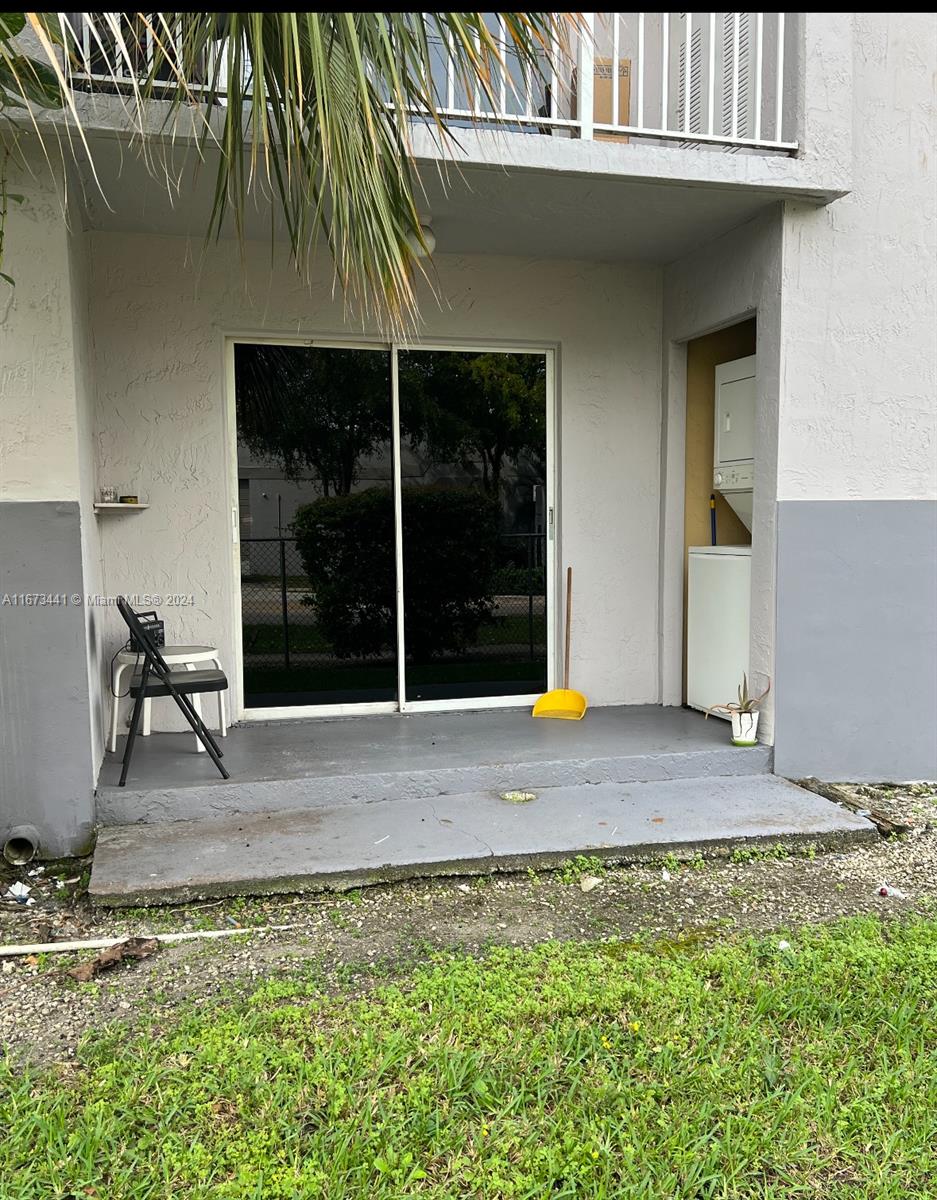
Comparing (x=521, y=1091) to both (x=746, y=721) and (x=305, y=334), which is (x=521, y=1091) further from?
(x=305, y=334)

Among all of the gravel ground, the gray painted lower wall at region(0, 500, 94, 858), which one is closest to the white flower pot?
the gravel ground

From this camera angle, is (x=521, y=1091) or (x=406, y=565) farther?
(x=406, y=565)

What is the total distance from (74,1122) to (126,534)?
341 cm

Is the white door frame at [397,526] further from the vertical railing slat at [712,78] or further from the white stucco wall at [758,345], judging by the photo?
the vertical railing slat at [712,78]

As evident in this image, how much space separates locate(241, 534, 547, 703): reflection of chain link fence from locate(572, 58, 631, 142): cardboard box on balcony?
2386mm

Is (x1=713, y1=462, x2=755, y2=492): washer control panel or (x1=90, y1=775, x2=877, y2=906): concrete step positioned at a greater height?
(x1=713, y1=462, x2=755, y2=492): washer control panel

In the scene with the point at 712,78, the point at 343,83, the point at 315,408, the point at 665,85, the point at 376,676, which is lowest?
the point at 376,676

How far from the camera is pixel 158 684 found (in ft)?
14.1

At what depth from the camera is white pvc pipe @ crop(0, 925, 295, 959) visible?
3070mm

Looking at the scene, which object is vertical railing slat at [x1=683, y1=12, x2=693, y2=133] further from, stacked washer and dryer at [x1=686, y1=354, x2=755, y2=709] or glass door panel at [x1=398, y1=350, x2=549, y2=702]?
glass door panel at [x1=398, y1=350, x2=549, y2=702]

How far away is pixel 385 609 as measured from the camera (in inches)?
216

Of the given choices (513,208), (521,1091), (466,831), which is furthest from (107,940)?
(513,208)

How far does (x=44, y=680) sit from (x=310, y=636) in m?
1.83

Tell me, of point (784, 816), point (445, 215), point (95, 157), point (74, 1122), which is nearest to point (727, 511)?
point (784, 816)
